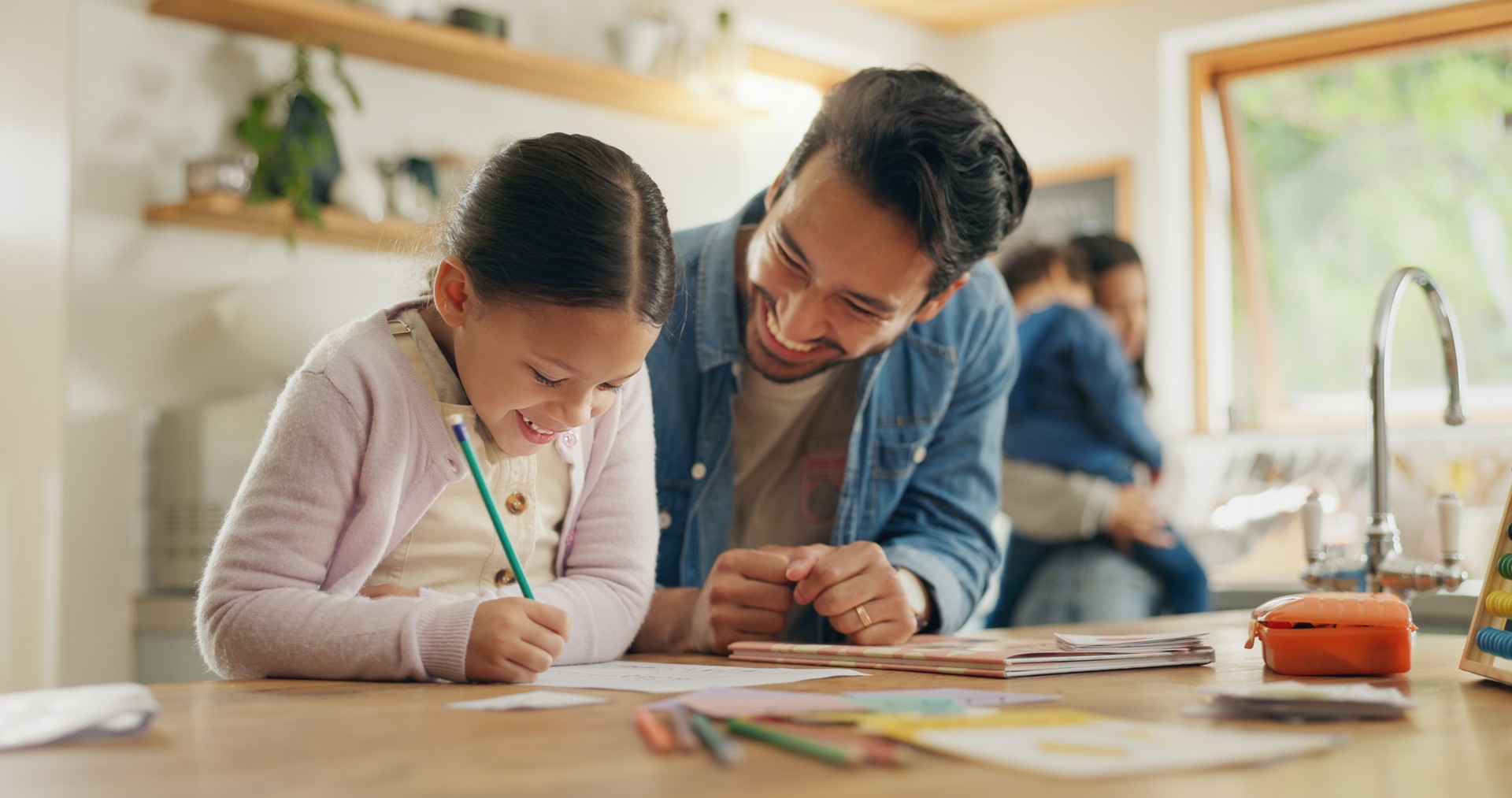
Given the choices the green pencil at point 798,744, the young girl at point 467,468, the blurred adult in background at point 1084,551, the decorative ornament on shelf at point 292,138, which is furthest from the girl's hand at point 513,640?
the decorative ornament on shelf at point 292,138

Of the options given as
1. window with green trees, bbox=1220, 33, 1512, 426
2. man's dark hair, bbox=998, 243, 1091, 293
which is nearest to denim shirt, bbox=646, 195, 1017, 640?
man's dark hair, bbox=998, 243, 1091, 293

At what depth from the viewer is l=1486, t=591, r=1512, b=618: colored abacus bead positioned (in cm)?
104

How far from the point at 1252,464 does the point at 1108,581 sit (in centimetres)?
170

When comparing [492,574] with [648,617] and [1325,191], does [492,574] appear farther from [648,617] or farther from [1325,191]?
[1325,191]

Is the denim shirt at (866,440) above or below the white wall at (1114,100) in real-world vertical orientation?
below

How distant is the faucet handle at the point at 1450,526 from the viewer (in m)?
1.66

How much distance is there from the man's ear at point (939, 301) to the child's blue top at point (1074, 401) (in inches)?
49.8

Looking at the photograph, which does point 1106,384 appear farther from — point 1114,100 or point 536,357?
point 1114,100

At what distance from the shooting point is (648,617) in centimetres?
143

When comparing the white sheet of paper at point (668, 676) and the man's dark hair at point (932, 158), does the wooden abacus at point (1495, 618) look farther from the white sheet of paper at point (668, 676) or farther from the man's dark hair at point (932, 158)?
the man's dark hair at point (932, 158)

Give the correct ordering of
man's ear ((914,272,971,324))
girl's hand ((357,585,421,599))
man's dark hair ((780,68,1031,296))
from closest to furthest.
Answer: girl's hand ((357,585,421,599)), man's dark hair ((780,68,1031,296)), man's ear ((914,272,971,324))

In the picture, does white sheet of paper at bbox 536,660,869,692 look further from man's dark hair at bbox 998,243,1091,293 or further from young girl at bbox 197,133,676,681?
man's dark hair at bbox 998,243,1091,293

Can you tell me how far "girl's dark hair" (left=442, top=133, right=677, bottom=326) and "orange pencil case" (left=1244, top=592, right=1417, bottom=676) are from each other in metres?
0.58

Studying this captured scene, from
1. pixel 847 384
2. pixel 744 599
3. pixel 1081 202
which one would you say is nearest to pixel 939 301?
pixel 847 384
